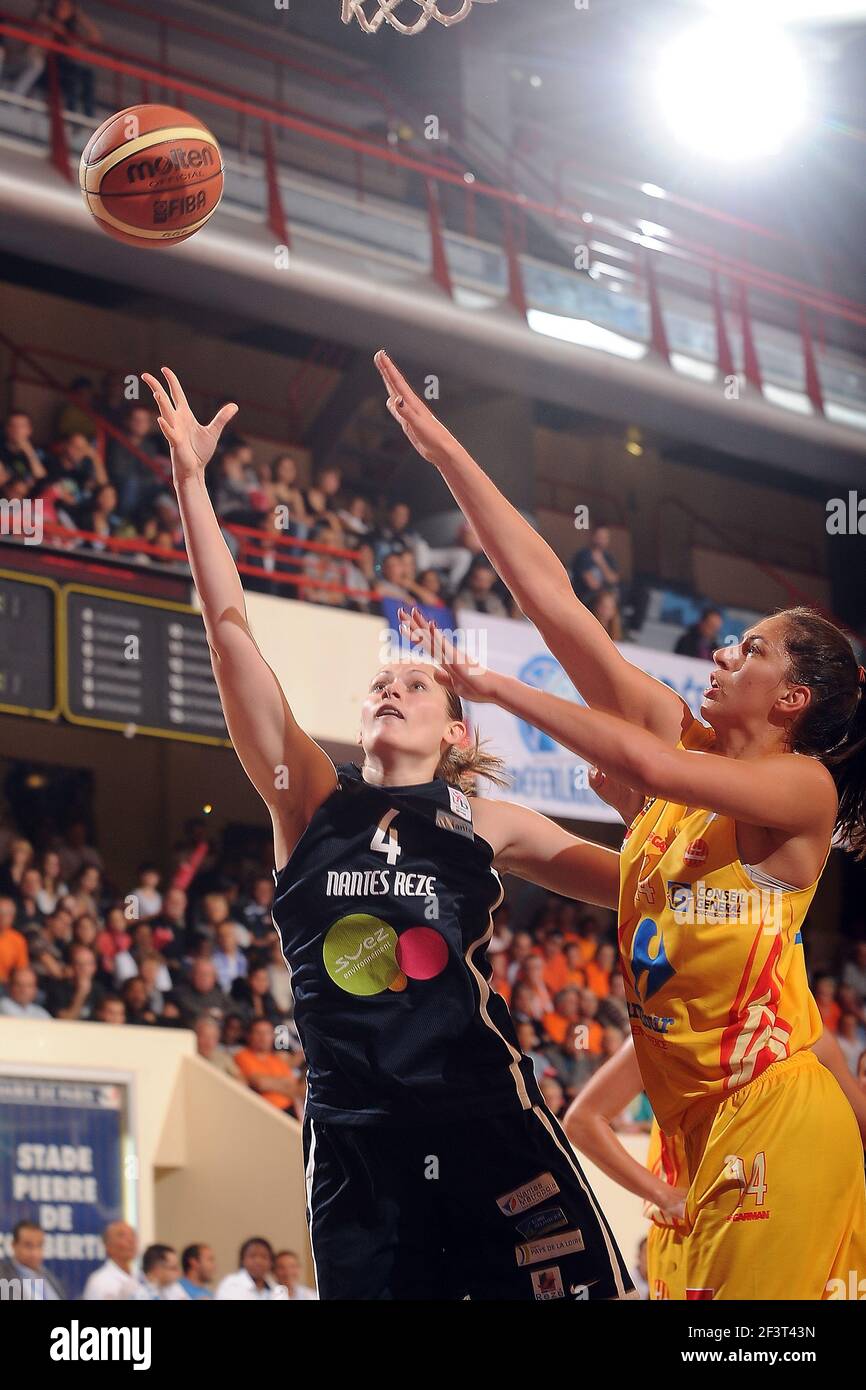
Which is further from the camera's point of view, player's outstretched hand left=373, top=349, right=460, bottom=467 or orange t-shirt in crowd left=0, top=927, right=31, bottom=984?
orange t-shirt in crowd left=0, top=927, right=31, bottom=984

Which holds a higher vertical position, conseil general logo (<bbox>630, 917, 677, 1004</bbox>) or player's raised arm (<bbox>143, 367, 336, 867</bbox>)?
player's raised arm (<bbox>143, 367, 336, 867</bbox>)

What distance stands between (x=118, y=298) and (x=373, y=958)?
9.47m

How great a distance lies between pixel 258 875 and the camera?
985cm

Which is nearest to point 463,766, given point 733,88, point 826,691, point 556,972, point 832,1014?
point 826,691

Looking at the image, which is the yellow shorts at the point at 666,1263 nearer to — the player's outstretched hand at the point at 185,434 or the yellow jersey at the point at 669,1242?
the yellow jersey at the point at 669,1242

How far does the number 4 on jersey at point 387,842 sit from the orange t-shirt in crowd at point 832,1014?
8.10 m

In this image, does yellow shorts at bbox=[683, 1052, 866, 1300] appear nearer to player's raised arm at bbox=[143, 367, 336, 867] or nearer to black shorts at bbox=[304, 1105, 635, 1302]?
black shorts at bbox=[304, 1105, 635, 1302]

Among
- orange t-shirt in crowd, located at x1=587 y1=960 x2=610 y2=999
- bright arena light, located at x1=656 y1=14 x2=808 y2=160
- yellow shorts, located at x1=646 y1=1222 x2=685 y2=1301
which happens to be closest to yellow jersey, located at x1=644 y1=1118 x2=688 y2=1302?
yellow shorts, located at x1=646 y1=1222 x2=685 y2=1301

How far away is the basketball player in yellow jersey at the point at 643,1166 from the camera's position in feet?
10.7

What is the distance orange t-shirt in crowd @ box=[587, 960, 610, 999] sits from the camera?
10375mm

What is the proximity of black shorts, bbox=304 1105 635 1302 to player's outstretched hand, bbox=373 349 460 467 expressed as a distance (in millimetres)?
1303
